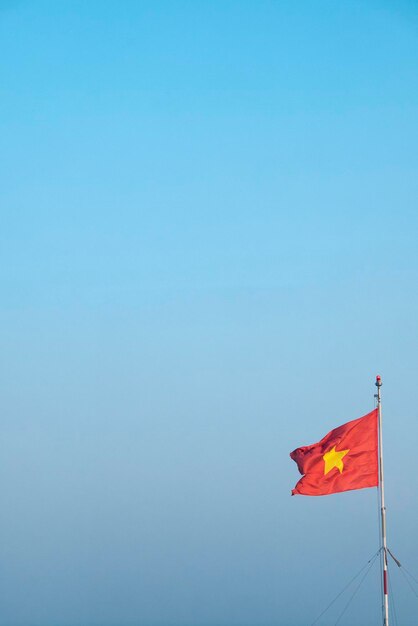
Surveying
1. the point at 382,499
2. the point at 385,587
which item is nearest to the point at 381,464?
the point at 382,499

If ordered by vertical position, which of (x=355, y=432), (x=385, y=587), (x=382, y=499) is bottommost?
(x=385, y=587)

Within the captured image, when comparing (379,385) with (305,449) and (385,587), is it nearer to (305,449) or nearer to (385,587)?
(305,449)

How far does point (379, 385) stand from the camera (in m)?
39.1

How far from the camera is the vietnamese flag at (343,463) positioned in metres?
39.4

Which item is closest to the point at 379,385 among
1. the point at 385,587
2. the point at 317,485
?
the point at 317,485

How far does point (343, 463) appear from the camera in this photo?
3947 centimetres

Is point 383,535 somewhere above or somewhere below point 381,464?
below

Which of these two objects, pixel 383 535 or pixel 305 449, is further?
pixel 305 449

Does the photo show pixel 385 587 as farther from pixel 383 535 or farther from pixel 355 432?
pixel 355 432

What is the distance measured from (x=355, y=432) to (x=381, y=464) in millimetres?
1701

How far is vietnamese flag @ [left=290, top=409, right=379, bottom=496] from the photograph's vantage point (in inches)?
1551

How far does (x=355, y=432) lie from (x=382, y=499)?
3.05 m

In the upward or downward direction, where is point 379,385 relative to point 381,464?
upward

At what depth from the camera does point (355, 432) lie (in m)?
39.6
